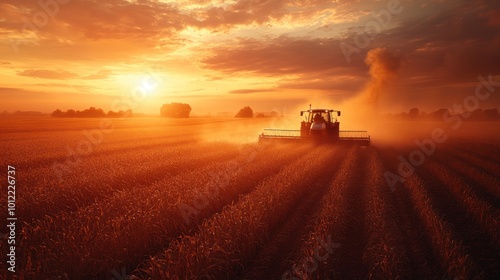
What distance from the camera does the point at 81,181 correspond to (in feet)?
34.6

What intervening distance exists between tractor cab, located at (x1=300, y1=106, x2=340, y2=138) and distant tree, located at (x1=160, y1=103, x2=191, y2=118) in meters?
77.1

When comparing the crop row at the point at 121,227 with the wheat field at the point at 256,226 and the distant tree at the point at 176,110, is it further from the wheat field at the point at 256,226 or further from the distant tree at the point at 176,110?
the distant tree at the point at 176,110

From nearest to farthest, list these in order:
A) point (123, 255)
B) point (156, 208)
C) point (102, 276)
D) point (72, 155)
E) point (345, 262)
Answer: point (102, 276), point (123, 255), point (345, 262), point (156, 208), point (72, 155)

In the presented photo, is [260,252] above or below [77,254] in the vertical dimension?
below

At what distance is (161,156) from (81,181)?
7332 mm

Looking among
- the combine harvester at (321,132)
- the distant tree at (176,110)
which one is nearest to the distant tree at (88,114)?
the distant tree at (176,110)

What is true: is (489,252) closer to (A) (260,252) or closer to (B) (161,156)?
Result: (A) (260,252)

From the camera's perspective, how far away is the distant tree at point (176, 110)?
324 ft

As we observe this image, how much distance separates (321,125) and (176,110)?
265 feet

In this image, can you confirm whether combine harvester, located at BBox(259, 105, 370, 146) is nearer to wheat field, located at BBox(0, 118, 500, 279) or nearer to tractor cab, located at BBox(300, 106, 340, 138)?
tractor cab, located at BBox(300, 106, 340, 138)

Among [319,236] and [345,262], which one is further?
[319,236]

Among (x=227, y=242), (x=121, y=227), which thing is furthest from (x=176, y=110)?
(x=227, y=242)

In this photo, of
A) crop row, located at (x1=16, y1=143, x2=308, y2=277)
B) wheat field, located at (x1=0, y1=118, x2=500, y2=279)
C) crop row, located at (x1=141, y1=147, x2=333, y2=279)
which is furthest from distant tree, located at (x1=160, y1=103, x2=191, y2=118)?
crop row, located at (x1=141, y1=147, x2=333, y2=279)

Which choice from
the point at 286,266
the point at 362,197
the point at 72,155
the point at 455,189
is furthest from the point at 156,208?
the point at 72,155
